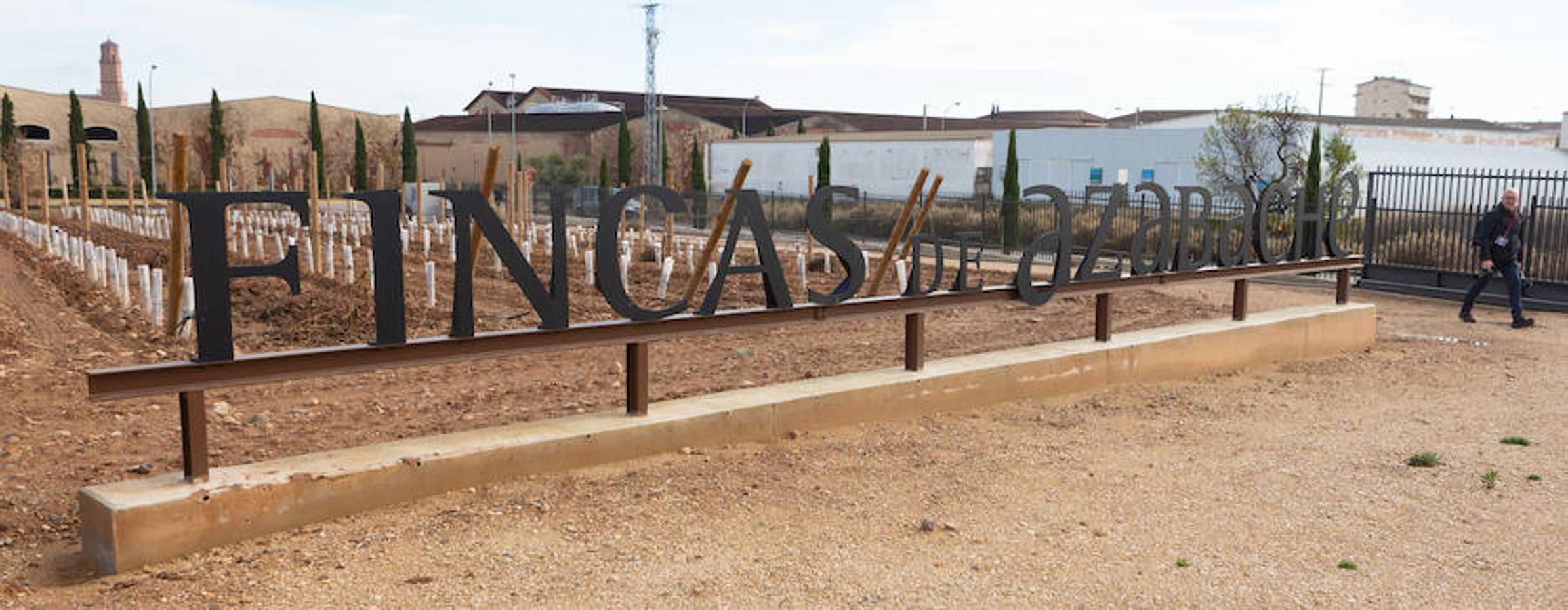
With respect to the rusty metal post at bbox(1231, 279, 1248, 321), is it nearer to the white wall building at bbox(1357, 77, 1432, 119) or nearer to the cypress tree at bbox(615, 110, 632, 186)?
the cypress tree at bbox(615, 110, 632, 186)

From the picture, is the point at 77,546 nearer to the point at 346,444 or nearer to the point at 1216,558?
the point at 346,444

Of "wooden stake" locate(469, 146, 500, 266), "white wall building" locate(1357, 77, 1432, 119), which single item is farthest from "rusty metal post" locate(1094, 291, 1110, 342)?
"white wall building" locate(1357, 77, 1432, 119)

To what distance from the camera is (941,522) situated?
19.7 feet

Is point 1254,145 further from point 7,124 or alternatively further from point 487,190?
point 7,124

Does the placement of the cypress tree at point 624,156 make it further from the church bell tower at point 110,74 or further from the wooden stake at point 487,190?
the church bell tower at point 110,74

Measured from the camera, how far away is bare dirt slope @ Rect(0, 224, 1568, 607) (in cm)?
504

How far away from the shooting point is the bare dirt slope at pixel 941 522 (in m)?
5.04

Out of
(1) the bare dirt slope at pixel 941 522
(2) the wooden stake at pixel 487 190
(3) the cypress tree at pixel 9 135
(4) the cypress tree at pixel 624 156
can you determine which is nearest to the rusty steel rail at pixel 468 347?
(2) the wooden stake at pixel 487 190

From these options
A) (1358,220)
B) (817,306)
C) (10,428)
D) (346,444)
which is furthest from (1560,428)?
(1358,220)

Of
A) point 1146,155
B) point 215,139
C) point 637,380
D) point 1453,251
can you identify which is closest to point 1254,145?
point 1146,155

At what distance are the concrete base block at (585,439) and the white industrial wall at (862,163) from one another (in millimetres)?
34982

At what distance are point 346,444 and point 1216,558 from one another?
15.7ft

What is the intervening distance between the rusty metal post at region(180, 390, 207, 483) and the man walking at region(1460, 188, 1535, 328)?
1375cm

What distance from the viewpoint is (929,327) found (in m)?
13.7
